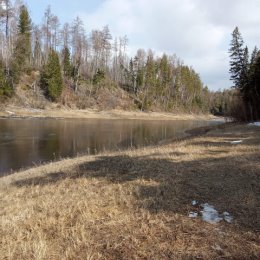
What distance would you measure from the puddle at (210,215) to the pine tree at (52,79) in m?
61.9

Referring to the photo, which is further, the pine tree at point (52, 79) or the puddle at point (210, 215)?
the pine tree at point (52, 79)

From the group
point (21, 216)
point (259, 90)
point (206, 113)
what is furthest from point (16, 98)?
point (206, 113)

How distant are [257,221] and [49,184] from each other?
238 inches

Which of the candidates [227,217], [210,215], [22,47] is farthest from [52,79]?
[227,217]

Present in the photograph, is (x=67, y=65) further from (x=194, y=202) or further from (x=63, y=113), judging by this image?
(x=194, y=202)

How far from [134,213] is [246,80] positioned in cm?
4262

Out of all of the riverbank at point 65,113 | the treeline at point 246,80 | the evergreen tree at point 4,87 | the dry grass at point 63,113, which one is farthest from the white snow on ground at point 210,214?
the evergreen tree at point 4,87

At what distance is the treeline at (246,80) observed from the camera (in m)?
39.4

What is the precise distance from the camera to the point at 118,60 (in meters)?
105

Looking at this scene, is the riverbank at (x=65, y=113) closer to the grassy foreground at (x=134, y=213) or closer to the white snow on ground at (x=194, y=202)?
the grassy foreground at (x=134, y=213)

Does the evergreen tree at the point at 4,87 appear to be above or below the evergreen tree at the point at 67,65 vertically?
below

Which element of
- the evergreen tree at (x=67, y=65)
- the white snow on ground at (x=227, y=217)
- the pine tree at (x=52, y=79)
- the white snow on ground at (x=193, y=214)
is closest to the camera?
the white snow on ground at (x=227, y=217)

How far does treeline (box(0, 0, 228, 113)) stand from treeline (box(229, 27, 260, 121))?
35811mm

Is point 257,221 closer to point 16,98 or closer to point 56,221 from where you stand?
point 56,221
